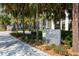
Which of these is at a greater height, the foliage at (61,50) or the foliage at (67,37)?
the foliage at (67,37)

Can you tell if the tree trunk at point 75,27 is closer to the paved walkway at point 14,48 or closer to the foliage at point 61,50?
the foliage at point 61,50

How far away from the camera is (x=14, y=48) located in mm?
9156

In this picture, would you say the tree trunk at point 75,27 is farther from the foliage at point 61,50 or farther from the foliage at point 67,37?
the foliage at point 61,50

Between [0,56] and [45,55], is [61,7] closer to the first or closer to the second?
[45,55]

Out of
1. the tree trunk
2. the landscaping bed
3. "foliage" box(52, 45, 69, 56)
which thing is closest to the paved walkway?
the landscaping bed

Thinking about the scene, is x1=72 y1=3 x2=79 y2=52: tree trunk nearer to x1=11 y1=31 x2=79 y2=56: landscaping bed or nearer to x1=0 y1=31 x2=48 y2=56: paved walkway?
x1=11 y1=31 x2=79 y2=56: landscaping bed

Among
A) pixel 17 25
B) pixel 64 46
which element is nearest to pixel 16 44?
pixel 17 25

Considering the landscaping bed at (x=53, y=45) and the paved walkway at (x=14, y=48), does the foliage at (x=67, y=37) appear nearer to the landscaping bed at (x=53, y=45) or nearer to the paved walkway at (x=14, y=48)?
the landscaping bed at (x=53, y=45)

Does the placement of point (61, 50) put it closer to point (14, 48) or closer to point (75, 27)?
point (75, 27)

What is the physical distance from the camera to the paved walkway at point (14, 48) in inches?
358

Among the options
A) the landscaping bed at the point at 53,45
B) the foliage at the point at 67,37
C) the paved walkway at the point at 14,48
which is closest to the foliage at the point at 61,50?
the landscaping bed at the point at 53,45

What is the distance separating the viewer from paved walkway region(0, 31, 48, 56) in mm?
9094

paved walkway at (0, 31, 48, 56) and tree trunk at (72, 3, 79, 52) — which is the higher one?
tree trunk at (72, 3, 79, 52)

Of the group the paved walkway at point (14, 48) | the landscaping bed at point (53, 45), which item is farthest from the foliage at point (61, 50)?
the paved walkway at point (14, 48)
